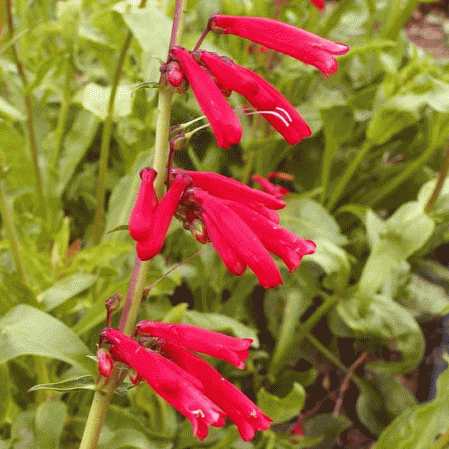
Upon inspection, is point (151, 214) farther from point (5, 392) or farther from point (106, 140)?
point (106, 140)

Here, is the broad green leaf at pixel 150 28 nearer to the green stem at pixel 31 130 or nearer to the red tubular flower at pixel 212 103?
the green stem at pixel 31 130

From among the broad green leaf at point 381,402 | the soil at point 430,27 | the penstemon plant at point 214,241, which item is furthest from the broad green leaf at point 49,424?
the soil at point 430,27

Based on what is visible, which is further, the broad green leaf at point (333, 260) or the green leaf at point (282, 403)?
the broad green leaf at point (333, 260)

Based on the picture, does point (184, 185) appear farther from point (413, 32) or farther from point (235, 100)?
point (413, 32)

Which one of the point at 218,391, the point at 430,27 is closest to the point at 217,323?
the point at 218,391

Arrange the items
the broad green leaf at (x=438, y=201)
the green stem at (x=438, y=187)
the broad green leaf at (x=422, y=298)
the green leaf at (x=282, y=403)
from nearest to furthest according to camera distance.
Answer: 1. the green leaf at (x=282, y=403)
2. the green stem at (x=438, y=187)
3. the broad green leaf at (x=438, y=201)
4. the broad green leaf at (x=422, y=298)
